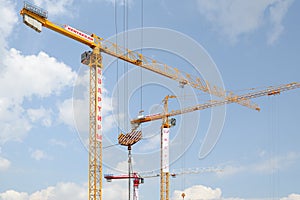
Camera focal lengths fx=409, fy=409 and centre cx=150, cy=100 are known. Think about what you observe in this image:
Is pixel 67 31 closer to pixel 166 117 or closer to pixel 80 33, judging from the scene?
pixel 80 33

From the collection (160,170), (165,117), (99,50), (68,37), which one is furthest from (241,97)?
(68,37)

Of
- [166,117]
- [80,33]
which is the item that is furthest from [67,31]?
[166,117]

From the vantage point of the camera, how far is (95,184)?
60.4 meters

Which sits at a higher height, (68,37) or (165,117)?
(68,37)

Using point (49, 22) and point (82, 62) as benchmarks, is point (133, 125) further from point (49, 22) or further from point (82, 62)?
point (49, 22)

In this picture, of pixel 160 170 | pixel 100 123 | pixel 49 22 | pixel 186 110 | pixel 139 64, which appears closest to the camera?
pixel 49 22

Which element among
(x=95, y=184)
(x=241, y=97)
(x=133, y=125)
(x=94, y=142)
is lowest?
(x=95, y=184)

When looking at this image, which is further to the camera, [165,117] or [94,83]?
[165,117]

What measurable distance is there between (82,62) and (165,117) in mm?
33738

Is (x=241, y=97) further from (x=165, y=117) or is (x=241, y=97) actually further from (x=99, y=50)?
(x=99, y=50)

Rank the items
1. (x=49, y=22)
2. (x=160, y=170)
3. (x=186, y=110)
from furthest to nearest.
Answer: (x=186, y=110), (x=160, y=170), (x=49, y=22)

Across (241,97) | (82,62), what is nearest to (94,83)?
(82,62)

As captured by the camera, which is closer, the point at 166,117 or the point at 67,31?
the point at 67,31

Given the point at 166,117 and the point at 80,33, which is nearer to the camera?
the point at 80,33
